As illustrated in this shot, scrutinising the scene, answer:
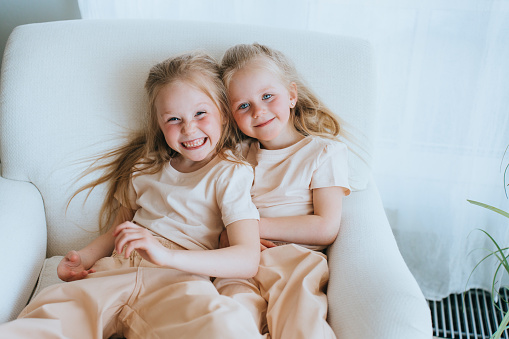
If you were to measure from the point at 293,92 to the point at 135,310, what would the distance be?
622 mm

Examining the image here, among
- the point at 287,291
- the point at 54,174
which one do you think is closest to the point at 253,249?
the point at 287,291

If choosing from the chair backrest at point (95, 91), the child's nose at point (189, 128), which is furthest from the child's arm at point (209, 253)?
the chair backrest at point (95, 91)

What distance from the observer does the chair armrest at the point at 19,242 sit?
99 centimetres

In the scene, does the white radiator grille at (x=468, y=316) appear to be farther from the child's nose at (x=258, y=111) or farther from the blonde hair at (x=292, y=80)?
the child's nose at (x=258, y=111)

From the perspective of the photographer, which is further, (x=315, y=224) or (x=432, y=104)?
(x=432, y=104)

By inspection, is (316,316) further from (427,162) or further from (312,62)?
(427,162)

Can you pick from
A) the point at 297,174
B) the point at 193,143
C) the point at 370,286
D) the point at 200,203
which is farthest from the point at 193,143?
the point at 370,286

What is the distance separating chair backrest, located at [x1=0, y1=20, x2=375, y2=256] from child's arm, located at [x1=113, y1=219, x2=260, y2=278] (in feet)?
1.12

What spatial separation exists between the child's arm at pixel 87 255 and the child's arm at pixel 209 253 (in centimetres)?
16

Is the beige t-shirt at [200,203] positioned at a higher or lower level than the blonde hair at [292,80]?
lower

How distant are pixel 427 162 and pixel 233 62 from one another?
784 mm

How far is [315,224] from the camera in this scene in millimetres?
1092

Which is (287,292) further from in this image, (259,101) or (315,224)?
(259,101)

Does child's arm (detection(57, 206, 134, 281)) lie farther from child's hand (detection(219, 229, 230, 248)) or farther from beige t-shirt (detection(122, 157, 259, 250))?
child's hand (detection(219, 229, 230, 248))
